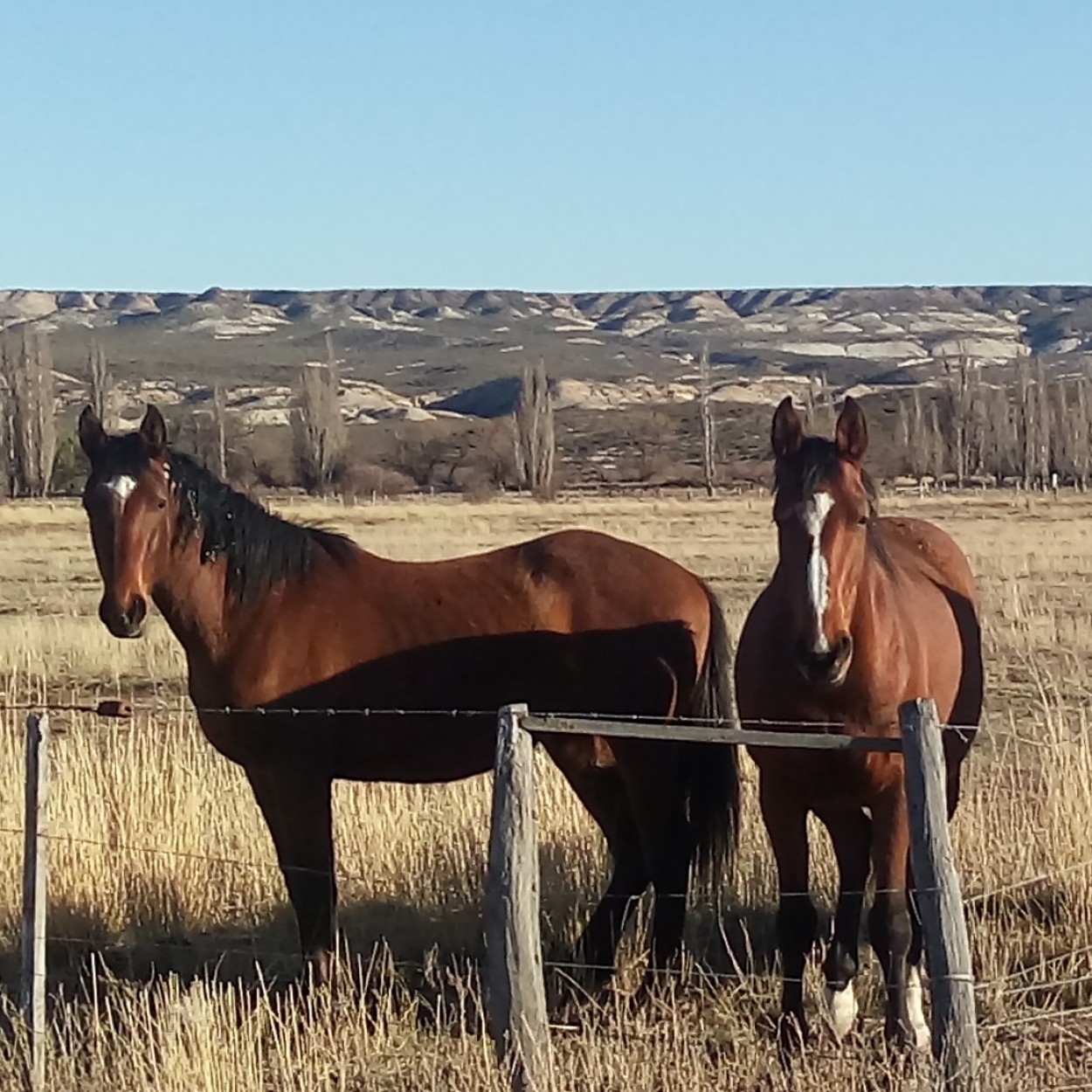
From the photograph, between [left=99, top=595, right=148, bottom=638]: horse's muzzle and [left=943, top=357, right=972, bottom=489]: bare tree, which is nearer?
[left=99, top=595, right=148, bottom=638]: horse's muzzle

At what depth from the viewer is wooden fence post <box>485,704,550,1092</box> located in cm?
441

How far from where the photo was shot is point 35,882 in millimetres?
4977

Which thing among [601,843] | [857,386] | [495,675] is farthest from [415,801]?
[857,386]

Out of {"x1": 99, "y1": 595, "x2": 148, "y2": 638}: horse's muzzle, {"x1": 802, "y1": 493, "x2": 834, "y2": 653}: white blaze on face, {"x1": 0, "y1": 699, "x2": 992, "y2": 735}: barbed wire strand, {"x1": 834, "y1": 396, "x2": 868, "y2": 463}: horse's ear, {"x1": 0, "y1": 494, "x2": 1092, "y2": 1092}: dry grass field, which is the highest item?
{"x1": 834, "y1": 396, "x2": 868, "y2": 463}: horse's ear

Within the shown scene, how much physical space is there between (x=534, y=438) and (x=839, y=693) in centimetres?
5654

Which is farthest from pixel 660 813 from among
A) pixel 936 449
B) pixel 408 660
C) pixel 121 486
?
pixel 936 449

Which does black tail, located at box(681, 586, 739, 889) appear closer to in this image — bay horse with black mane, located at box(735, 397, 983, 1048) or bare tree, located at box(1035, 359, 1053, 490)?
bay horse with black mane, located at box(735, 397, 983, 1048)

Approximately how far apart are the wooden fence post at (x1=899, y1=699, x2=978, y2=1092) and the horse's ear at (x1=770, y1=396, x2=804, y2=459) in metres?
1.39

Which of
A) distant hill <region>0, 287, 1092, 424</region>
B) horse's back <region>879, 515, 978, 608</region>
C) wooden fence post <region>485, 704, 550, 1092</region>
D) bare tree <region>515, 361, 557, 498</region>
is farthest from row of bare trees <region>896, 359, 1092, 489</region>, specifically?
wooden fence post <region>485, 704, 550, 1092</region>

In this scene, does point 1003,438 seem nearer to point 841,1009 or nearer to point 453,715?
point 453,715

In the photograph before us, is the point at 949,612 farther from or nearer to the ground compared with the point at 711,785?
farther from the ground

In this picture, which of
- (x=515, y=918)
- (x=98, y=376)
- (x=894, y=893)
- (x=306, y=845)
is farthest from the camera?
(x=98, y=376)

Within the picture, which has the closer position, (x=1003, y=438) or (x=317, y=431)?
(x=317, y=431)

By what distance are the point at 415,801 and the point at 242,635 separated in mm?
2227
